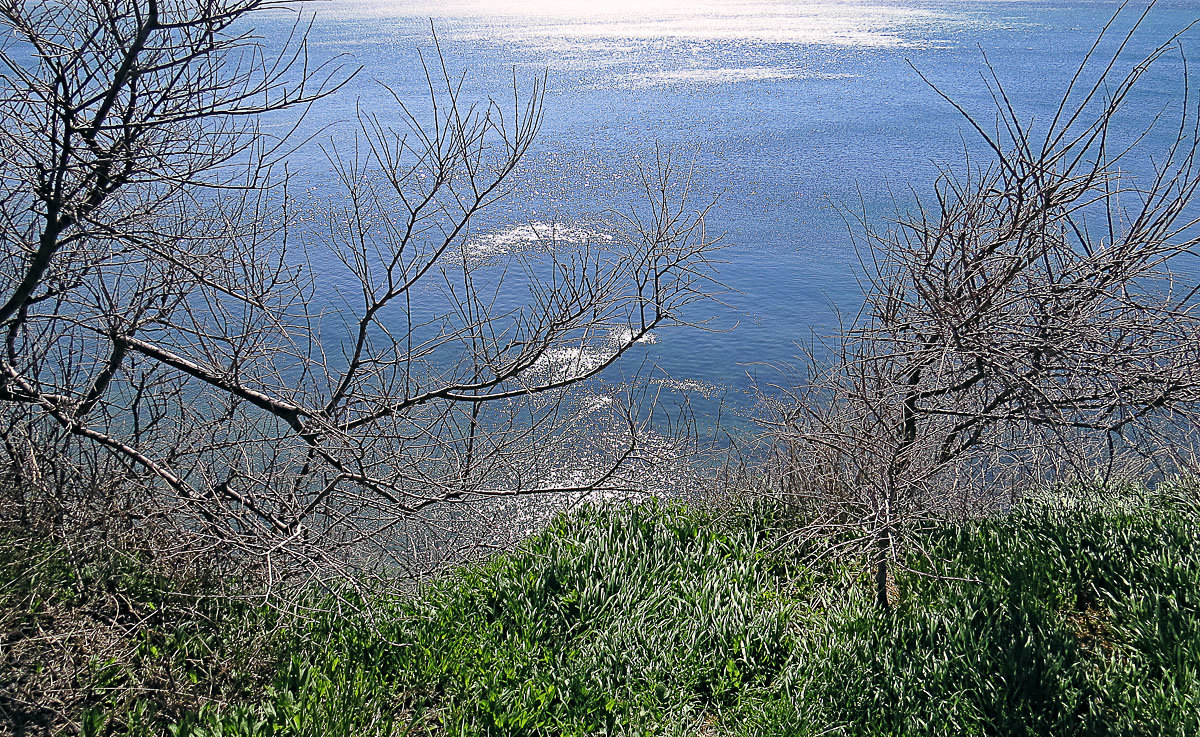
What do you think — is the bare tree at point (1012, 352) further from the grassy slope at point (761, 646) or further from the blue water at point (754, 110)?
the blue water at point (754, 110)

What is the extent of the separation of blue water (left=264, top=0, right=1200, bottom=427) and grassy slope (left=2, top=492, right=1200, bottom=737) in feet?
6.56

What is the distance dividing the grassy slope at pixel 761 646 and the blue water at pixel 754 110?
6.56 feet

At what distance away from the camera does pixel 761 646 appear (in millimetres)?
6125

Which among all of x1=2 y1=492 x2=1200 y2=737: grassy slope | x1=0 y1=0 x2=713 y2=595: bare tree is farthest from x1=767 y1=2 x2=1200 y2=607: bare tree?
x1=0 y1=0 x2=713 y2=595: bare tree

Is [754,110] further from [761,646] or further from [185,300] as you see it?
[761,646]

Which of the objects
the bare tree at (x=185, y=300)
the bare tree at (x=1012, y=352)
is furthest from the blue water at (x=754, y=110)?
the bare tree at (x=185, y=300)

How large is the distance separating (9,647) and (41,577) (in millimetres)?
505

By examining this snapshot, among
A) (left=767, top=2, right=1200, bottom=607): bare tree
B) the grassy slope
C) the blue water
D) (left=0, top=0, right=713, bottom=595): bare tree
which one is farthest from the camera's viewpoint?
the blue water

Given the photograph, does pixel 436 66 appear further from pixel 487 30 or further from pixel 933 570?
pixel 933 570

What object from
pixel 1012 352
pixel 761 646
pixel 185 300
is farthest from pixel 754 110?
pixel 761 646

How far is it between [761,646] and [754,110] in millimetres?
24039

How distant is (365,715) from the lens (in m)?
5.46

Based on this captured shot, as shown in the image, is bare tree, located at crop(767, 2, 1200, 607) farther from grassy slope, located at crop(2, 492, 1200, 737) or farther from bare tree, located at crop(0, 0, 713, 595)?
bare tree, located at crop(0, 0, 713, 595)

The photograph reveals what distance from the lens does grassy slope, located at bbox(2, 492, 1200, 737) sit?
534 cm
